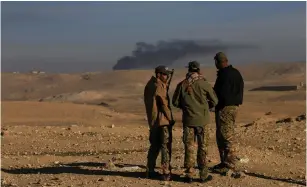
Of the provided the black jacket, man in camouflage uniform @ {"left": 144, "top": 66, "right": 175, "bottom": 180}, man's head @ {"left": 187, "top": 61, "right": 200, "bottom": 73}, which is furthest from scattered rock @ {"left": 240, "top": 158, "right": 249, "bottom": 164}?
man's head @ {"left": 187, "top": 61, "right": 200, "bottom": 73}

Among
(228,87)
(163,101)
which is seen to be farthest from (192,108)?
(228,87)

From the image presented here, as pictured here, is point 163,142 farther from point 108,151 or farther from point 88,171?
point 108,151

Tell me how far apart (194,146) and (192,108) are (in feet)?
1.72

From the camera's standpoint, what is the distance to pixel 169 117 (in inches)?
356

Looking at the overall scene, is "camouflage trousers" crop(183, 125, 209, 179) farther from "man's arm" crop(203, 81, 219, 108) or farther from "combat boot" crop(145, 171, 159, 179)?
"combat boot" crop(145, 171, 159, 179)

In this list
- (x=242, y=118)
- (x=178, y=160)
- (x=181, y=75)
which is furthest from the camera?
(x=181, y=75)

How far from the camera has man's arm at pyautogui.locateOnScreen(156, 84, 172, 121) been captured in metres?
8.98

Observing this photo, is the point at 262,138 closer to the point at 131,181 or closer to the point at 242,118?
the point at 131,181

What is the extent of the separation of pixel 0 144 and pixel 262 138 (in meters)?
6.15

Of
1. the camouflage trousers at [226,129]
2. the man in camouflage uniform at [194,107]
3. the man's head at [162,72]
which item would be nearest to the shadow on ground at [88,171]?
the man in camouflage uniform at [194,107]

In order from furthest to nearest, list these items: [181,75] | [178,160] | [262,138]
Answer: [181,75], [262,138], [178,160]

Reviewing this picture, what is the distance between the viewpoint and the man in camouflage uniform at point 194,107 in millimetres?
8859

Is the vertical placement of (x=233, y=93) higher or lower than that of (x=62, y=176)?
higher

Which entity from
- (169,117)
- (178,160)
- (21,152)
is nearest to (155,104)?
(169,117)
